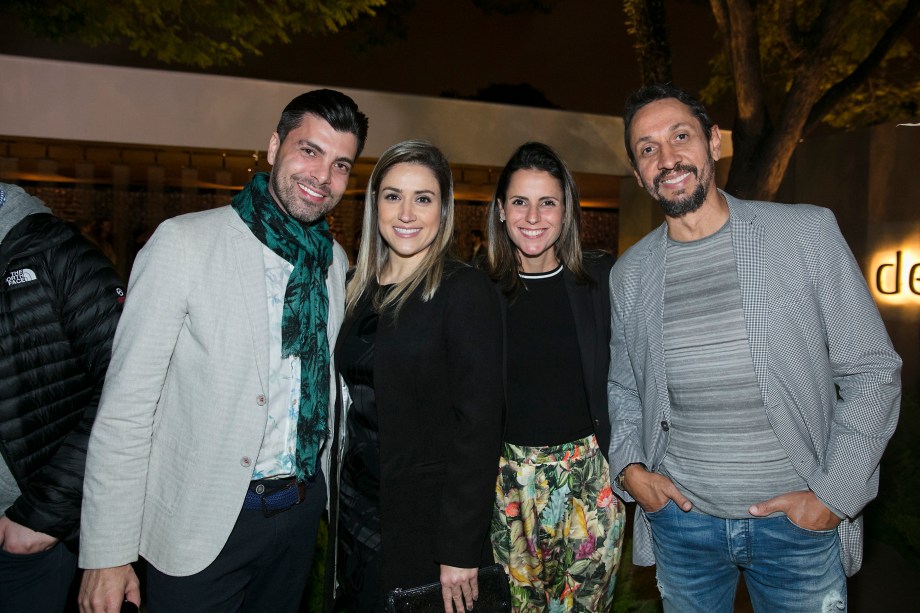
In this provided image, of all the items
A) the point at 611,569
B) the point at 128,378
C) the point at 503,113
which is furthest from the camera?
the point at 503,113

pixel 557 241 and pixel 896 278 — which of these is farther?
pixel 896 278

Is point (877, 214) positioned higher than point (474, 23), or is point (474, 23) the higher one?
point (474, 23)

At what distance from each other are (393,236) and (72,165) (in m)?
10.3

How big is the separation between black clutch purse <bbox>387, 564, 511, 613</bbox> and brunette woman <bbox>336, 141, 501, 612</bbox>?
0.11 feet

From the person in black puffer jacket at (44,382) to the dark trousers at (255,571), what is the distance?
0.35 m

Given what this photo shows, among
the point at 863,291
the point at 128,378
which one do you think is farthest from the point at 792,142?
the point at 128,378

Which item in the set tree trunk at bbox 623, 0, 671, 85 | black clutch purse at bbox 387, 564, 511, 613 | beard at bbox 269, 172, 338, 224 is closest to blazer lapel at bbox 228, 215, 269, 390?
beard at bbox 269, 172, 338, 224

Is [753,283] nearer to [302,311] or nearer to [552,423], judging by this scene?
[552,423]

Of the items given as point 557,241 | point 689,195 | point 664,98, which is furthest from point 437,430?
point 664,98

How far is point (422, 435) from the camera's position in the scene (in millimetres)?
2305

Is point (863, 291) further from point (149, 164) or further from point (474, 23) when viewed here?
point (474, 23)

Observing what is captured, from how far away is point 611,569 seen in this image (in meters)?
2.76

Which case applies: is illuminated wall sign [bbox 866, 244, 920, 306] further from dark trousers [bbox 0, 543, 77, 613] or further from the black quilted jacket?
dark trousers [bbox 0, 543, 77, 613]

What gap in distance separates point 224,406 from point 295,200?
0.79 meters
